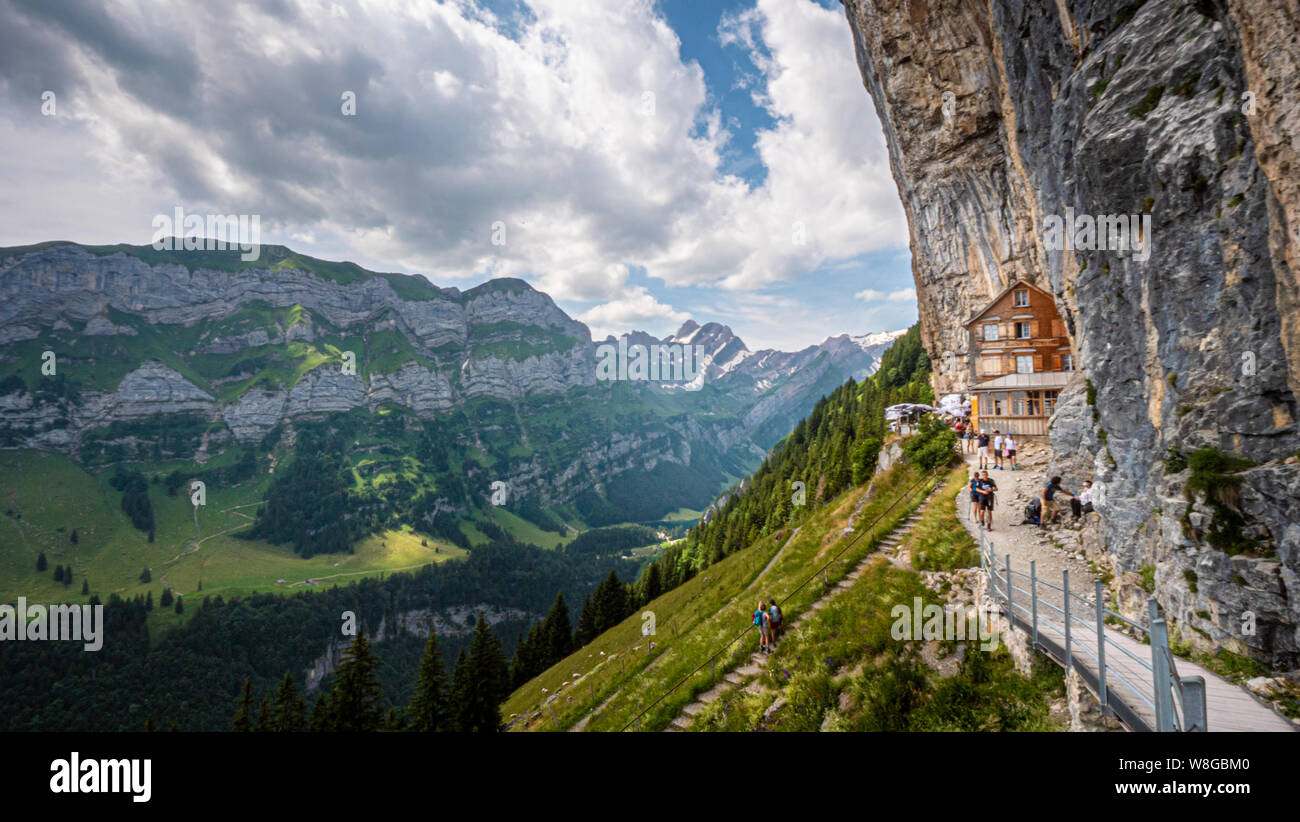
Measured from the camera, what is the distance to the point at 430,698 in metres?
46.1

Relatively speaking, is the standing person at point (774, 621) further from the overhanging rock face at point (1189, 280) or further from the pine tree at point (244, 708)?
the pine tree at point (244, 708)

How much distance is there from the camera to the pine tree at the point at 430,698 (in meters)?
44.8

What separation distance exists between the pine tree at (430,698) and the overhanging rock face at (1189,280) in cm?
5031

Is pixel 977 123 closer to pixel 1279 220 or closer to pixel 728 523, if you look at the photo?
pixel 1279 220

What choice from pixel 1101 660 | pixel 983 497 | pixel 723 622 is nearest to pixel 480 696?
pixel 723 622

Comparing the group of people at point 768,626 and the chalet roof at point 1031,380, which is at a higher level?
the chalet roof at point 1031,380

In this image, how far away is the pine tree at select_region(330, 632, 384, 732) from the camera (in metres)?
45.7

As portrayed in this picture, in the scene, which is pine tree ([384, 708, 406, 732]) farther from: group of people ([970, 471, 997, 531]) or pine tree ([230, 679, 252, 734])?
group of people ([970, 471, 997, 531])

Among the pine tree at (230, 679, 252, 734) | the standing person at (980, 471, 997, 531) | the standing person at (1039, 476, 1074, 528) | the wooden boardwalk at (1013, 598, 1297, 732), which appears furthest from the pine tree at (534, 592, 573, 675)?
the wooden boardwalk at (1013, 598, 1297, 732)

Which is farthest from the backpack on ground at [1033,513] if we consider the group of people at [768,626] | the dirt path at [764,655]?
the group of people at [768,626]

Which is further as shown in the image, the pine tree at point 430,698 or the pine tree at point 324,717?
the pine tree at point 324,717

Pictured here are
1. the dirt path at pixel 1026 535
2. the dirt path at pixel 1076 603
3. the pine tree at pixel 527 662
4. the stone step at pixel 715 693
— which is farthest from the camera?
the pine tree at pixel 527 662

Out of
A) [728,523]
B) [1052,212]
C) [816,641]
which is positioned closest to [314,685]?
[728,523]
